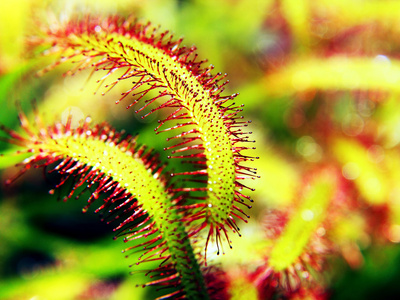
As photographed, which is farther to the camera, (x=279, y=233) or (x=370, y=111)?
(x=370, y=111)

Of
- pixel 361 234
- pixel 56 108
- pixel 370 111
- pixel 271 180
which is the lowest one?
pixel 361 234

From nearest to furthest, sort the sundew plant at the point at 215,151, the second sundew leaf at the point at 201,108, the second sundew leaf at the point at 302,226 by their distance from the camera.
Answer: the second sundew leaf at the point at 201,108, the sundew plant at the point at 215,151, the second sundew leaf at the point at 302,226

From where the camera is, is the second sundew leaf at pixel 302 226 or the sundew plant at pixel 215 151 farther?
the second sundew leaf at pixel 302 226

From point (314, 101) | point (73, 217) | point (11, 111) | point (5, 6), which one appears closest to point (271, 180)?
point (314, 101)

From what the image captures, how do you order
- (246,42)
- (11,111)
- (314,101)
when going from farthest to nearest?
1. (246,42)
2. (314,101)
3. (11,111)

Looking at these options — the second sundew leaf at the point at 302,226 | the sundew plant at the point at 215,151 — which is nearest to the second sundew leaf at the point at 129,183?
the sundew plant at the point at 215,151

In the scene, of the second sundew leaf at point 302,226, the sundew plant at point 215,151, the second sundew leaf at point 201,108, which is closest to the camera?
the second sundew leaf at point 201,108

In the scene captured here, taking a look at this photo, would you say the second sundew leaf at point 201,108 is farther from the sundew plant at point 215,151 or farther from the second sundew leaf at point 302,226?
the second sundew leaf at point 302,226

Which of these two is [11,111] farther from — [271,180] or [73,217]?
[271,180]

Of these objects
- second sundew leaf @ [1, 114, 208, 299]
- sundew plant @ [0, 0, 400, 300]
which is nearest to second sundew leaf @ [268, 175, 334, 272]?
sundew plant @ [0, 0, 400, 300]
